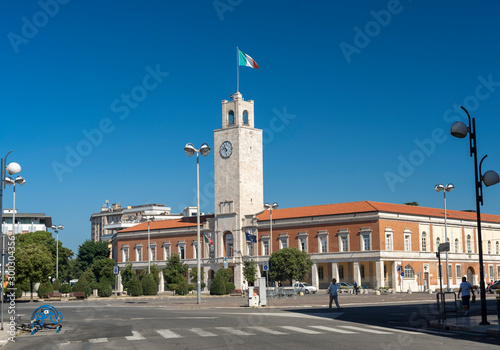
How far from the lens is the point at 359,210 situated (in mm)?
83125

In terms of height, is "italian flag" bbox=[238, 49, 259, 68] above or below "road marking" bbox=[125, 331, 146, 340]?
above

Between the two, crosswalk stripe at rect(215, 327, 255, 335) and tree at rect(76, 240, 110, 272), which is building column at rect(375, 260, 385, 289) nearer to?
crosswalk stripe at rect(215, 327, 255, 335)

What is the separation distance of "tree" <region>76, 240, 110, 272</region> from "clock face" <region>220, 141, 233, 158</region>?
44.6 m

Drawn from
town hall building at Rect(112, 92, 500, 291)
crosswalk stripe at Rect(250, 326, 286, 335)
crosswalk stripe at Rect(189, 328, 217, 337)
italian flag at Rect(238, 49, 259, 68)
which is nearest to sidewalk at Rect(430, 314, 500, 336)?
crosswalk stripe at Rect(250, 326, 286, 335)

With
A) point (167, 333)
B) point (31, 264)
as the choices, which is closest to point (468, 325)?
point (167, 333)

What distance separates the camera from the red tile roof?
3275 inches

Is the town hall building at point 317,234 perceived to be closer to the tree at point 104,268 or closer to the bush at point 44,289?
the tree at point 104,268

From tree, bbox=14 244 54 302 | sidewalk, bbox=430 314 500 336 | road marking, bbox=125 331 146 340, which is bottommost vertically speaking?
sidewalk, bbox=430 314 500 336

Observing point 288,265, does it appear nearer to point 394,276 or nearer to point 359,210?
point 359,210

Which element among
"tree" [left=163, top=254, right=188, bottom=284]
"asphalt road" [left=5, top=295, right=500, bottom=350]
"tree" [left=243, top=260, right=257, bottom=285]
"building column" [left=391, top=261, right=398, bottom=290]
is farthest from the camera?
"tree" [left=243, top=260, right=257, bottom=285]

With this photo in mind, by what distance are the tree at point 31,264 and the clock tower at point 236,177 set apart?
39655 millimetres

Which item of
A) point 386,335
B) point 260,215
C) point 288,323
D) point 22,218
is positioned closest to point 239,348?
point 386,335

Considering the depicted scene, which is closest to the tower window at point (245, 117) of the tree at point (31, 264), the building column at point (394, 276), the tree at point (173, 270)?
the tree at point (173, 270)

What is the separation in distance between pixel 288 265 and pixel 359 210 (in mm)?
11930
